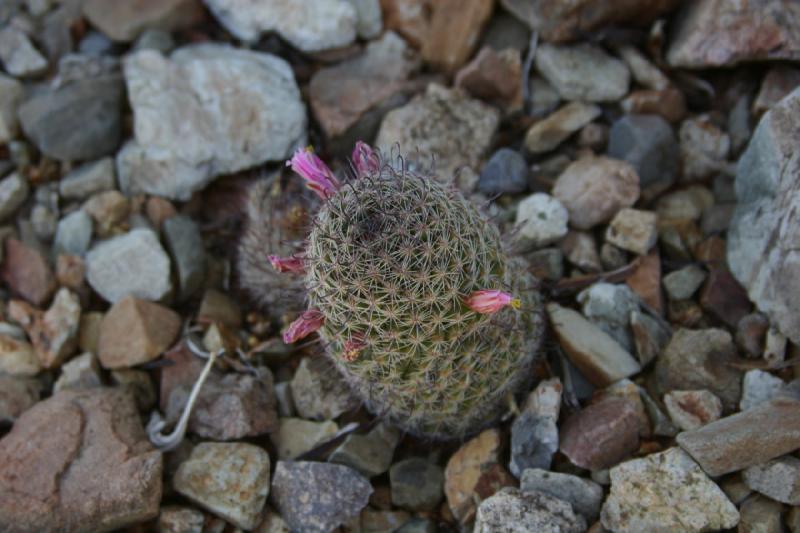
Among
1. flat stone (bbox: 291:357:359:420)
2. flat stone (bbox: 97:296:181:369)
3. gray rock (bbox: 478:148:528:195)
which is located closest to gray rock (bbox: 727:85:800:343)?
gray rock (bbox: 478:148:528:195)

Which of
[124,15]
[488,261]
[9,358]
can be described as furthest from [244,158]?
[488,261]

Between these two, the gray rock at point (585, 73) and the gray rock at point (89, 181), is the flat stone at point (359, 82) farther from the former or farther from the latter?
the gray rock at point (89, 181)

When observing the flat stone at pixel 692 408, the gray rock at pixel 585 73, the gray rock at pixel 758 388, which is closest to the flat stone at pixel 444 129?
the gray rock at pixel 585 73

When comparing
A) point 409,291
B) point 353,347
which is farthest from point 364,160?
point 353,347

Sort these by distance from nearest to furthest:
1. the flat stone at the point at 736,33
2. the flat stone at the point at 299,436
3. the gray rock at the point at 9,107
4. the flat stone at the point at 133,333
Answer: the flat stone at the point at 299,436 < the flat stone at the point at 133,333 < the flat stone at the point at 736,33 < the gray rock at the point at 9,107

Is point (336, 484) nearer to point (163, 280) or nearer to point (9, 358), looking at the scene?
point (163, 280)

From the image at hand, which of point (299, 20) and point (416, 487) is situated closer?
point (416, 487)

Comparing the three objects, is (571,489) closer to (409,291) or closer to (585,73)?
(409,291)
